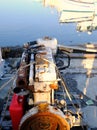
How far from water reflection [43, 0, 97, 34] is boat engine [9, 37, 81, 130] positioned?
1681 centimetres

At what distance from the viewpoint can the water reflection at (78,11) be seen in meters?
22.6

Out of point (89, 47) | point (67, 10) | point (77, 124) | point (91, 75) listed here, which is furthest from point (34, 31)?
point (77, 124)

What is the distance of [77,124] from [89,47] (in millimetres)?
5368

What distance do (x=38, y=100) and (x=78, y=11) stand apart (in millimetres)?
19335

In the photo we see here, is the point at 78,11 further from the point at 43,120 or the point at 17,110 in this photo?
the point at 43,120

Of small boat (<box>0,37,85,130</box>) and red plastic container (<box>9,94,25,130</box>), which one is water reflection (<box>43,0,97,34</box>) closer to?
small boat (<box>0,37,85,130</box>)

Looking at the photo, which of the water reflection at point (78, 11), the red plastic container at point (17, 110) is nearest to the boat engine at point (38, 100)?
the red plastic container at point (17, 110)

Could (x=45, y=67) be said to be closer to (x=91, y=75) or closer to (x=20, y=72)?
(x=20, y=72)

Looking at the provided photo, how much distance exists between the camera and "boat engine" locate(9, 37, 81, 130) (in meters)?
4.44

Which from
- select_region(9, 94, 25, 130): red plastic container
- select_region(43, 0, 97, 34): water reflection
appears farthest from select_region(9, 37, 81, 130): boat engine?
select_region(43, 0, 97, 34): water reflection

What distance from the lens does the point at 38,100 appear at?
15.9ft

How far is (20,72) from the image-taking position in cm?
532

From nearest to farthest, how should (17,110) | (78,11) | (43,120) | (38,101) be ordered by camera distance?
1. (43,120)
2. (38,101)
3. (17,110)
4. (78,11)

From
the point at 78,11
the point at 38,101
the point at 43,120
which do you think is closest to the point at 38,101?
the point at 38,101
